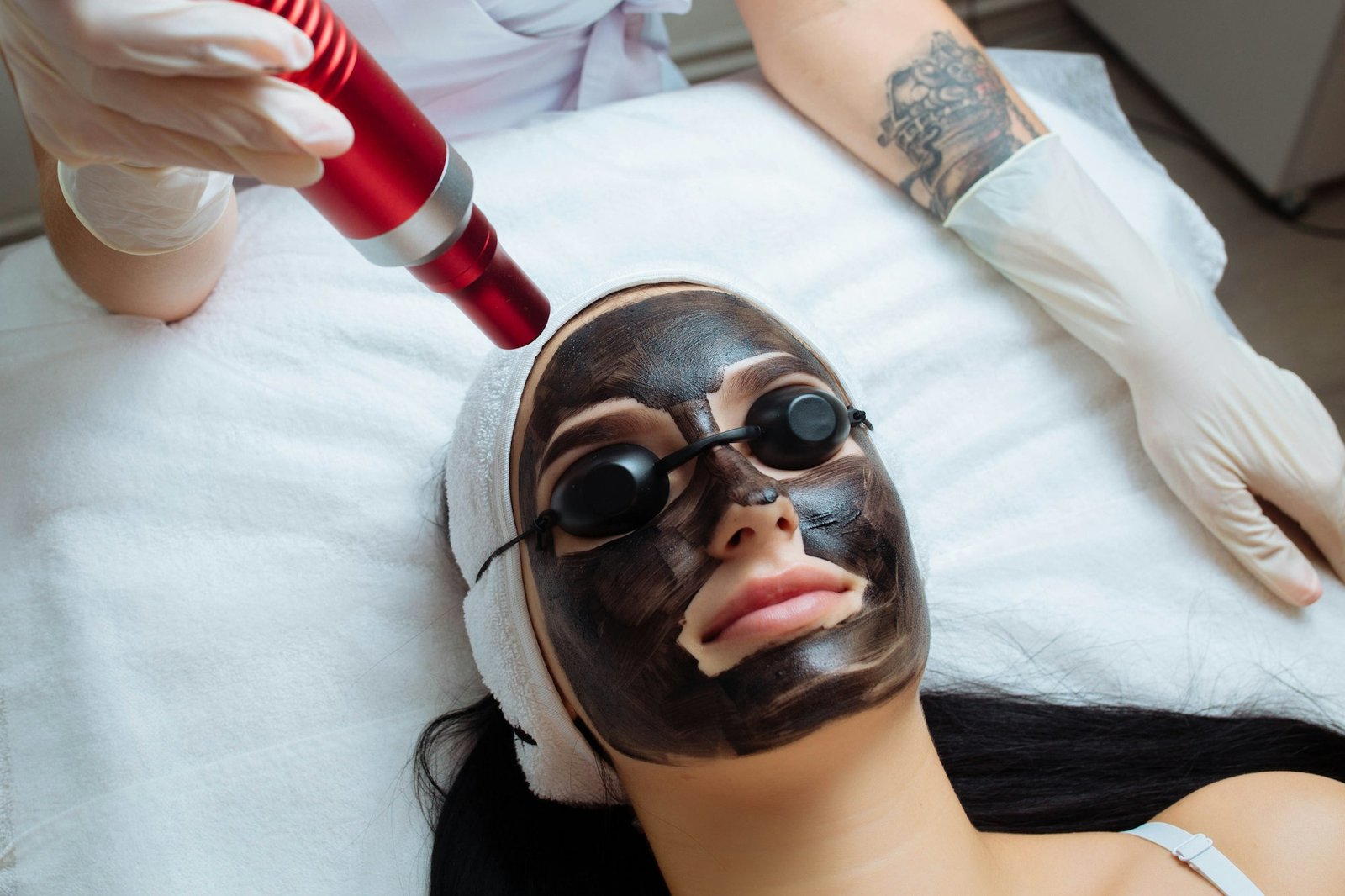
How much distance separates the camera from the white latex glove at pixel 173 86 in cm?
Answer: 72

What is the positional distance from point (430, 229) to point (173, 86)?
219 millimetres

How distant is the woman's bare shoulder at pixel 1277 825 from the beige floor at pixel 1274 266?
4.11ft

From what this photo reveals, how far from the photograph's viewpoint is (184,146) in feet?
2.72

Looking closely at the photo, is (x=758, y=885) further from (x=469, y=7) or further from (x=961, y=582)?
(x=469, y=7)

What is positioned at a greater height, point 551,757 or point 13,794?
point 551,757

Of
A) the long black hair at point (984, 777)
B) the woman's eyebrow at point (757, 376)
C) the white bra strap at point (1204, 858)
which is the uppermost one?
the woman's eyebrow at point (757, 376)

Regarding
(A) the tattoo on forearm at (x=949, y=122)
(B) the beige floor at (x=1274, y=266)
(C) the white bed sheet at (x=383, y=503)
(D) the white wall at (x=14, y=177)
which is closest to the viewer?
(C) the white bed sheet at (x=383, y=503)

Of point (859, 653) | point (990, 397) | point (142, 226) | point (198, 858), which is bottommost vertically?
point (198, 858)

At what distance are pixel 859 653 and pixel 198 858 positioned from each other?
0.85 meters

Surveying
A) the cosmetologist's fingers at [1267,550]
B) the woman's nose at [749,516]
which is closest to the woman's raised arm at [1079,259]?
the cosmetologist's fingers at [1267,550]

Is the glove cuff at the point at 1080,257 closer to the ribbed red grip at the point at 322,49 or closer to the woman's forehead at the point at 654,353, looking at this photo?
the woman's forehead at the point at 654,353

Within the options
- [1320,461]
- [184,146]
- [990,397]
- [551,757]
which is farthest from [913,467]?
[184,146]

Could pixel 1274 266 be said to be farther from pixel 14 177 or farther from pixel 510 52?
pixel 14 177

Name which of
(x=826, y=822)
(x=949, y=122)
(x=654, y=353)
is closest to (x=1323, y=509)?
(x=949, y=122)
